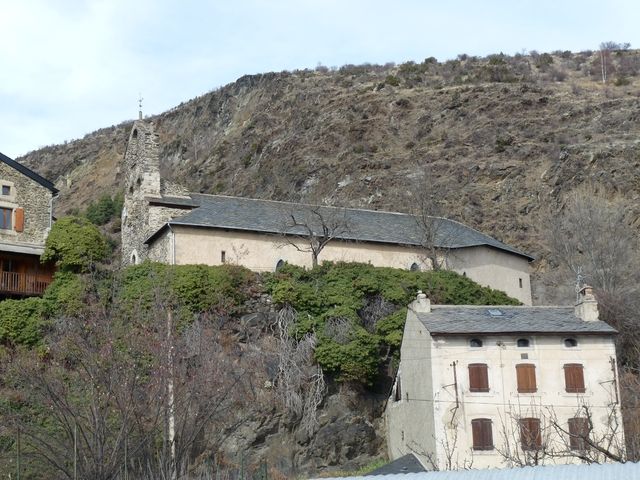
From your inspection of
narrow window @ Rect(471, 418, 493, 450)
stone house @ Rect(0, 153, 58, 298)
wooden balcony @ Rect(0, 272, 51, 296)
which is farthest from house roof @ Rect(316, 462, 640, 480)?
stone house @ Rect(0, 153, 58, 298)

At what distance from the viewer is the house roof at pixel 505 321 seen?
34812 millimetres

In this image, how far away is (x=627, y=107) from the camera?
262 feet

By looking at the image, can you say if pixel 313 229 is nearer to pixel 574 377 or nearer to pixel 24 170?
pixel 24 170

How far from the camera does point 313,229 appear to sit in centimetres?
4588

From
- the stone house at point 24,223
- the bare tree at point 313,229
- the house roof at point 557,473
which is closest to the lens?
the house roof at point 557,473

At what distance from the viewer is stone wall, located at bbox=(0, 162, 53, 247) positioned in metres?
43.7

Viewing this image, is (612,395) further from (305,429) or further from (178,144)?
(178,144)

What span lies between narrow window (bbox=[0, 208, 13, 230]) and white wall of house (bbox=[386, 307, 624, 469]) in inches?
820

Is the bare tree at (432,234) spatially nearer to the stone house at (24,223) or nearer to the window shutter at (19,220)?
the stone house at (24,223)

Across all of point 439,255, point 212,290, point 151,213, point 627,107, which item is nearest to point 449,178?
point 627,107

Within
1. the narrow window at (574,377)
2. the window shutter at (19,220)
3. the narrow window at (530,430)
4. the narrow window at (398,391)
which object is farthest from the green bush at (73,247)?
the narrow window at (574,377)

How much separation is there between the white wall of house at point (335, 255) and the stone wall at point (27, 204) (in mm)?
7312

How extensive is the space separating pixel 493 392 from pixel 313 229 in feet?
49.0

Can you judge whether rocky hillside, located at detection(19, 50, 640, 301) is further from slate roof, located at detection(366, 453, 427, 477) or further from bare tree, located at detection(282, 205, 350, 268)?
slate roof, located at detection(366, 453, 427, 477)
